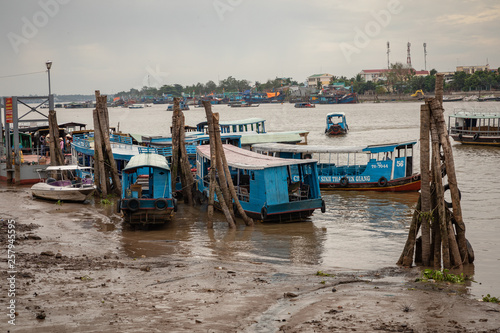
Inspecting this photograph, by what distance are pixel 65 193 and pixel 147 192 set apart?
391cm

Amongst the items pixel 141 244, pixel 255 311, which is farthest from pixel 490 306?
pixel 141 244

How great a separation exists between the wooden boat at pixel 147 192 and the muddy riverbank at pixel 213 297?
9.61ft

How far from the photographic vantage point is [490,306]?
32.8 ft

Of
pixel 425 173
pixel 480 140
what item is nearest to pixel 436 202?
pixel 425 173

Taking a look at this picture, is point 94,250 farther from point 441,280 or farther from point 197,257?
point 441,280

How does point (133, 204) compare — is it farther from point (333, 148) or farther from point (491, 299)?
point (333, 148)

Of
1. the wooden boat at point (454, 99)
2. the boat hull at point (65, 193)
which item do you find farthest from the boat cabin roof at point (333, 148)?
the wooden boat at point (454, 99)

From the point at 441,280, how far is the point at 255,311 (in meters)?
4.43

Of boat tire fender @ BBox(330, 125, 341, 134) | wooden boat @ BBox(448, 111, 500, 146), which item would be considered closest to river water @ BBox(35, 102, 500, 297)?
wooden boat @ BBox(448, 111, 500, 146)

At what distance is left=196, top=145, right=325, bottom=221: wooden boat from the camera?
1817 cm

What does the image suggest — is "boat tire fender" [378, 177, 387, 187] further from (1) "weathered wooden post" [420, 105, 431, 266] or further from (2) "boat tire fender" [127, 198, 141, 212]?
(1) "weathered wooden post" [420, 105, 431, 266]

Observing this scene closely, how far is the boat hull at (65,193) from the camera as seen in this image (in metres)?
21.2

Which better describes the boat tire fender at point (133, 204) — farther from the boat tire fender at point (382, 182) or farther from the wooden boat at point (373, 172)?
the boat tire fender at point (382, 182)

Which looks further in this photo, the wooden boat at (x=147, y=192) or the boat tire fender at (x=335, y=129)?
the boat tire fender at (x=335, y=129)
